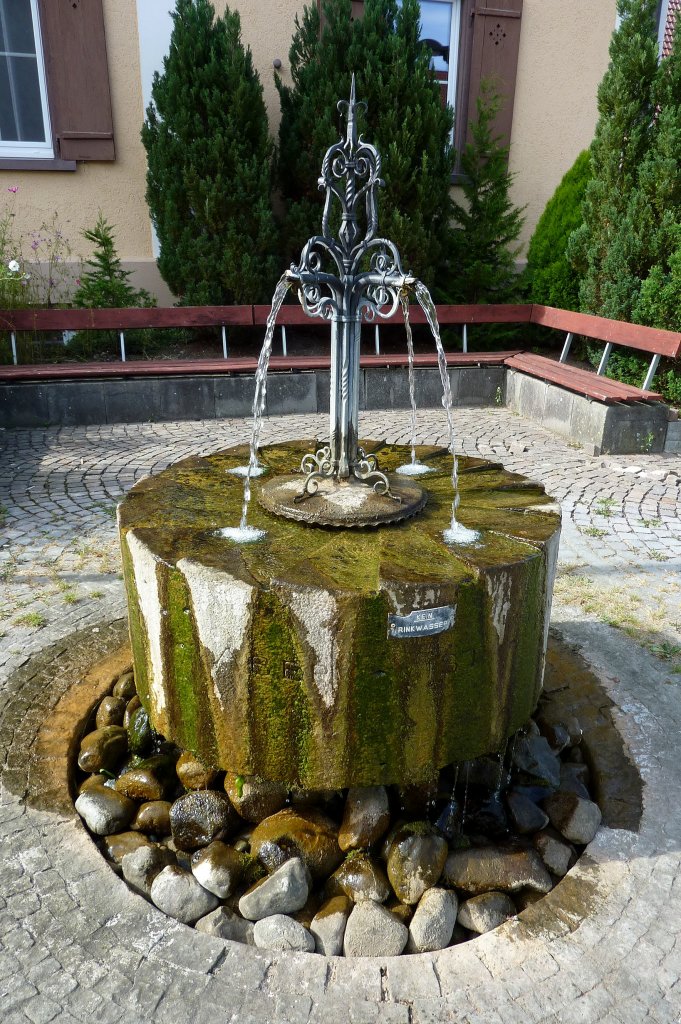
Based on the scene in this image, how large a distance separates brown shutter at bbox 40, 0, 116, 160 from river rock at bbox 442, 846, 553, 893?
8545 millimetres

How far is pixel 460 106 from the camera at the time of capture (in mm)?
9391

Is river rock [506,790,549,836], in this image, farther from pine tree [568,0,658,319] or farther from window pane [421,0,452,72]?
window pane [421,0,452,72]

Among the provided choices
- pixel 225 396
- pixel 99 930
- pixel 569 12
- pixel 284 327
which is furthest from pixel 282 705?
pixel 569 12

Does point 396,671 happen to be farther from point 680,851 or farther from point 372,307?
point 372,307

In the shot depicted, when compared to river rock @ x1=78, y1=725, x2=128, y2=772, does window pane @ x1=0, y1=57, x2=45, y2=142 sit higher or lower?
higher

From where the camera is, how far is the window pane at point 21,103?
855 centimetres

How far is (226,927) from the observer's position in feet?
6.84

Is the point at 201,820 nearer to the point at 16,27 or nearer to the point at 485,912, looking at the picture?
Answer: the point at 485,912

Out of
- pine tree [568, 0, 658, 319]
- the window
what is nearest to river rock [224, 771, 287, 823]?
pine tree [568, 0, 658, 319]

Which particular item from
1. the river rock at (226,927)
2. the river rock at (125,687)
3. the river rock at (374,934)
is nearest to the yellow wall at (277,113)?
the river rock at (125,687)

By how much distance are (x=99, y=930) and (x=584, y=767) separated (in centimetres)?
169

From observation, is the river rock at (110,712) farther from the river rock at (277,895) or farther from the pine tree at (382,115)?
the pine tree at (382,115)

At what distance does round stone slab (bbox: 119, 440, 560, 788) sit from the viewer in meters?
2.11

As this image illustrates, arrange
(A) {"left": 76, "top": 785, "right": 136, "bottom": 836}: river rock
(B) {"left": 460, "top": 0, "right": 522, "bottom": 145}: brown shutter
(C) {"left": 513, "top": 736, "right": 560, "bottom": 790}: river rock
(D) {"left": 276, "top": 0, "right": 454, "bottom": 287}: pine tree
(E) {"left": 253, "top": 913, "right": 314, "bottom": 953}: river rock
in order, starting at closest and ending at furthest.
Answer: (E) {"left": 253, "top": 913, "right": 314, "bottom": 953}: river rock → (A) {"left": 76, "top": 785, "right": 136, "bottom": 836}: river rock → (C) {"left": 513, "top": 736, "right": 560, "bottom": 790}: river rock → (D) {"left": 276, "top": 0, "right": 454, "bottom": 287}: pine tree → (B) {"left": 460, "top": 0, "right": 522, "bottom": 145}: brown shutter
